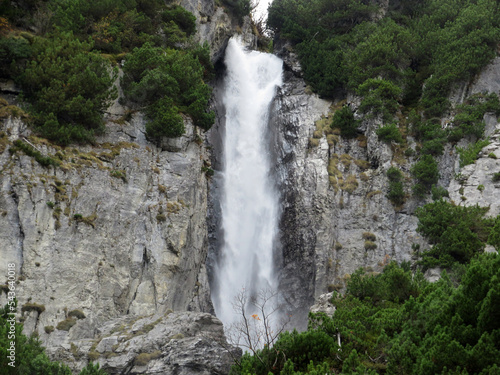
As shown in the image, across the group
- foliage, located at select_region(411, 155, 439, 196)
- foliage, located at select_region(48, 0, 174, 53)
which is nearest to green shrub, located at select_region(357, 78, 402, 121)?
foliage, located at select_region(411, 155, 439, 196)

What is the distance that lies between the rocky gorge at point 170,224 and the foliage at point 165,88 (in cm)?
94

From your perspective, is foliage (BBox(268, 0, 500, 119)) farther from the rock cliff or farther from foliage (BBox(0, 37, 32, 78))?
foliage (BBox(0, 37, 32, 78))

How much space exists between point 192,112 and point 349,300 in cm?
1664

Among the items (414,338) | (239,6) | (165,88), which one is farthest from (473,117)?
(414,338)

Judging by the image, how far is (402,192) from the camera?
30.8 metres

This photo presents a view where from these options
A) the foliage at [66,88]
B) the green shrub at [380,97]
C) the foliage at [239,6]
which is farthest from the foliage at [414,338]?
the foliage at [239,6]

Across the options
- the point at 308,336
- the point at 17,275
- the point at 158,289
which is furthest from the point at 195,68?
the point at 308,336

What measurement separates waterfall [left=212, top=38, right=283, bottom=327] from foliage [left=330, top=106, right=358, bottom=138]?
5557 mm

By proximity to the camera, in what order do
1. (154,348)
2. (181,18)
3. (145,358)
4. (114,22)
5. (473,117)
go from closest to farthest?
(145,358) → (154,348) → (114,22) → (473,117) → (181,18)

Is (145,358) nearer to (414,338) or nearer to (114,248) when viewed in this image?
(114,248)

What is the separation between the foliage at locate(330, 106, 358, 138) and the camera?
3494cm

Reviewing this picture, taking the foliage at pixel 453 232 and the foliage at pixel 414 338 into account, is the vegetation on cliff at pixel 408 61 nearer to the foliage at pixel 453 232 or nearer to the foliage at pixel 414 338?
the foliage at pixel 453 232

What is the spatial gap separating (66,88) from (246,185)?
48.6 ft

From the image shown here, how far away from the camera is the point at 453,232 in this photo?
2375cm
